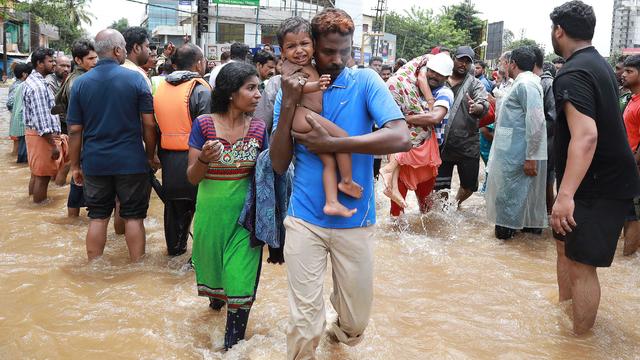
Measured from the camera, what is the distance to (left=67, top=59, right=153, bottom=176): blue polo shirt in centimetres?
455

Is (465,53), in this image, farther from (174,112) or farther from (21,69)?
(21,69)

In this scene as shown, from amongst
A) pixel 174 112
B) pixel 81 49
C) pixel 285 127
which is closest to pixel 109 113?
pixel 174 112

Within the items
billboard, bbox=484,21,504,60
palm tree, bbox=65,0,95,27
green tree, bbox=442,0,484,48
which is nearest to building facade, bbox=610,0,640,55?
green tree, bbox=442,0,484,48

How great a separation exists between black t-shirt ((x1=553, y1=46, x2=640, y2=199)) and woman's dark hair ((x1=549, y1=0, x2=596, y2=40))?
0.33 ft

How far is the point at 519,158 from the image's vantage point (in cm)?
567

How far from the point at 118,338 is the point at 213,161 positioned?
1395mm

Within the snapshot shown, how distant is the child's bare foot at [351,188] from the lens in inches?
104

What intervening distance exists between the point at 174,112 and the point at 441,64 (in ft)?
8.88

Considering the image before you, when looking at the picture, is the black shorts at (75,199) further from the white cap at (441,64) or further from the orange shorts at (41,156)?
the white cap at (441,64)

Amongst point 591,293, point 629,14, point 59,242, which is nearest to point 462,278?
point 591,293

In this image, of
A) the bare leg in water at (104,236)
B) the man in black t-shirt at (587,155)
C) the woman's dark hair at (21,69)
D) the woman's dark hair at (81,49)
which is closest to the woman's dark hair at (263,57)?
the woman's dark hair at (81,49)

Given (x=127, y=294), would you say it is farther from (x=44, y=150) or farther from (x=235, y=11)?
(x=235, y=11)

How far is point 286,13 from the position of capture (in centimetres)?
4441

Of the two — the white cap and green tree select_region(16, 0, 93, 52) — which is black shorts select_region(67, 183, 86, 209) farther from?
green tree select_region(16, 0, 93, 52)
